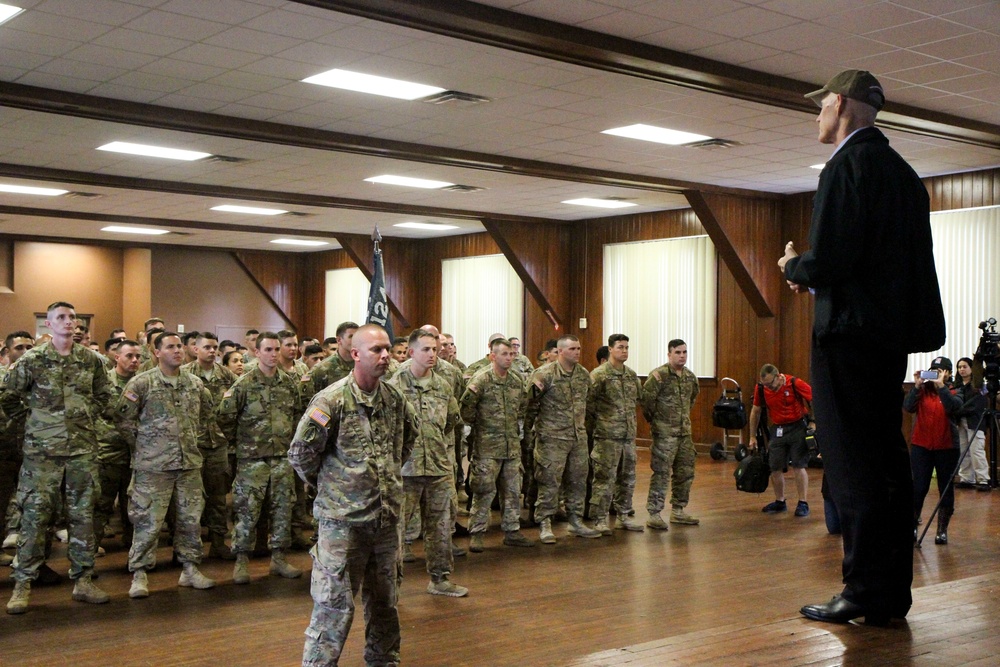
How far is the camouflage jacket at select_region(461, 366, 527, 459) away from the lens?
778 cm

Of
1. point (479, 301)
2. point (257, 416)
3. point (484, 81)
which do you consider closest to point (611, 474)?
point (257, 416)

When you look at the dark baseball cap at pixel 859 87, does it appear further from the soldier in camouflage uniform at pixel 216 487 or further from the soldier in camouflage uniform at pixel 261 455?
the soldier in camouflage uniform at pixel 216 487

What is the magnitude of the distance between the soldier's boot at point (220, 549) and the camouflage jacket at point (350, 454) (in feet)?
12.0

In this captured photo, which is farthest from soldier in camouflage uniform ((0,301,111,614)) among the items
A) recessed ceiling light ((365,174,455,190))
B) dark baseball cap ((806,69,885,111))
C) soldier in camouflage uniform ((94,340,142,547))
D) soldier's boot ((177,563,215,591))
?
recessed ceiling light ((365,174,455,190))

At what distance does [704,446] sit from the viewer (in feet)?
50.6

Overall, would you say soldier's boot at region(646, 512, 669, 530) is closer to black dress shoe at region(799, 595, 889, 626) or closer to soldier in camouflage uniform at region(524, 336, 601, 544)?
soldier in camouflage uniform at region(524, 336, 601, 544)

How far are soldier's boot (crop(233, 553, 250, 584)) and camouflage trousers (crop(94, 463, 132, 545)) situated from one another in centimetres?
114

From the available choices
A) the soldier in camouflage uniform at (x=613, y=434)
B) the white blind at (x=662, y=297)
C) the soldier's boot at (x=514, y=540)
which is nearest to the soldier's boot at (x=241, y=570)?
the soldier's boot at (x=514, y=540)

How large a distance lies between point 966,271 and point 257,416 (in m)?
9.30

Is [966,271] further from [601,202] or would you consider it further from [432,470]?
[432,470]

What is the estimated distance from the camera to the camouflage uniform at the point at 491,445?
7777 millimetres

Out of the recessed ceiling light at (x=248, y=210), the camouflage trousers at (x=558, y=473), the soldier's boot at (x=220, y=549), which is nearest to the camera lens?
the soldier's boot at (x=220, y=549)

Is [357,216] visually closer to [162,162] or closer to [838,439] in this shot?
[162,162]

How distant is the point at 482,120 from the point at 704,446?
7.58 metres
